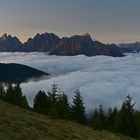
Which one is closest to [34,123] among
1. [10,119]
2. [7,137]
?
[10,119]

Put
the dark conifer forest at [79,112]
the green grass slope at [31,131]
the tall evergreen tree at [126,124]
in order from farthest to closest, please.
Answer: the dark conifer forest at [79,112] < the tall evergreen tree at [126,124] < the green grass slope at [31,131]

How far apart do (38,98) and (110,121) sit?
1707cm

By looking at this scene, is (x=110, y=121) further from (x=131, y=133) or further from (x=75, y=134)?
(x=75, y=134)

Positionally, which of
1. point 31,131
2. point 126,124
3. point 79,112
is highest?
point 31,131

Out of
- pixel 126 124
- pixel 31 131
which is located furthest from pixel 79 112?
pixel 31 131

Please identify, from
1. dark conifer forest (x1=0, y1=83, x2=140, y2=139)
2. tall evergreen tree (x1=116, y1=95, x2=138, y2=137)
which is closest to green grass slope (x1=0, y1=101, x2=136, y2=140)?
dark conifer forest (x1=0, y1=83, x2=140, y2=139)

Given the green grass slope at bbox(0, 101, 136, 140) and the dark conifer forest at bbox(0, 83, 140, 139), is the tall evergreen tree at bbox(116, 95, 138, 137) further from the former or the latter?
the green grass slope at bbox(0, 101, 136, 140)

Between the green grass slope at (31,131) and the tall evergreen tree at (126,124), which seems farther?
the tall evergreen tree at (126,124)

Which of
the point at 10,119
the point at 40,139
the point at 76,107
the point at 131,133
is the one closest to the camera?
the point at 40,139

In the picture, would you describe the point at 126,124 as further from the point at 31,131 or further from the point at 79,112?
the point at 31,131

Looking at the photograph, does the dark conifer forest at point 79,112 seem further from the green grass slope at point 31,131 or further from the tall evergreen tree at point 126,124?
the green grass slope at point 31,131

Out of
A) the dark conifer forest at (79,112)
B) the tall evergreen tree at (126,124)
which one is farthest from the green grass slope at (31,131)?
the tall evergreen tree at (126,124)

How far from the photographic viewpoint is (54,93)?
94.0 meters

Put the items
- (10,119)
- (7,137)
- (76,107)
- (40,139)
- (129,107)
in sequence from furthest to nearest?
(76,107)
(129,107)
(10,119)
(40,139)
(7,137)
